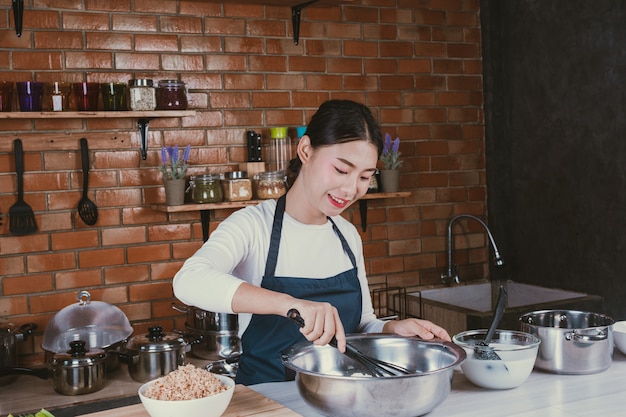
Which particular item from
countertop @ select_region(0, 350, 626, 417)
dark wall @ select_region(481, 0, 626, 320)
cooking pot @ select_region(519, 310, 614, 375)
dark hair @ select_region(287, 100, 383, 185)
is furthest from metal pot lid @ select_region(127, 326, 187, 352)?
dark wall @ select_region(481, 0, 626, 320)

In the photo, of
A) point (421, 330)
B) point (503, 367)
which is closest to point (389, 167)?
point (421, 330)

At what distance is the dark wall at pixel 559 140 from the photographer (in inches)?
133

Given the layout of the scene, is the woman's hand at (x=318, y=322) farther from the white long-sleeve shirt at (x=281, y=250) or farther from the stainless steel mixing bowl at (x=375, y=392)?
the white long-sleeve shirt at (x=281, y=250)

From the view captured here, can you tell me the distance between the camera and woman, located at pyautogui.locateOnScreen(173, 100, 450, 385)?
2117mm

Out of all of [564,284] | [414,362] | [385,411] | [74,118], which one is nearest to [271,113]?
[74,118]

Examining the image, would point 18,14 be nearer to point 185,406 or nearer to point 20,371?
point 20,371

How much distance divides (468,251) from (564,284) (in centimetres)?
60

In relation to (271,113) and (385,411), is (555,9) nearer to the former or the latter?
(271,113)

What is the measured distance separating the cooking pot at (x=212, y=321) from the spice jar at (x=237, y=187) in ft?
1.76

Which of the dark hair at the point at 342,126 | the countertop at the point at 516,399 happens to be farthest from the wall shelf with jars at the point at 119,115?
the countertop at the point at 516,399

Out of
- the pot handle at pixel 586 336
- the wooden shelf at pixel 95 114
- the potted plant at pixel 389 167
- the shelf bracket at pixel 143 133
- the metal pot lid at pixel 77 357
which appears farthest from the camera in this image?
the potted plant at pixel 389 167

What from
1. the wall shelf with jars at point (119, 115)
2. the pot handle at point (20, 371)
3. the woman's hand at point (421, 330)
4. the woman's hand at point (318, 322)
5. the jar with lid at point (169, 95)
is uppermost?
the jar with lid at point (169, 95)

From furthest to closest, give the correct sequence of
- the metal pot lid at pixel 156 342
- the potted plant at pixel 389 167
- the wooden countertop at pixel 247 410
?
the potted plant at pixel 389 167, the metal pot lid at pixel 156 342, the wooden countertop at pixel 247 410

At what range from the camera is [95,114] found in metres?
3.06
